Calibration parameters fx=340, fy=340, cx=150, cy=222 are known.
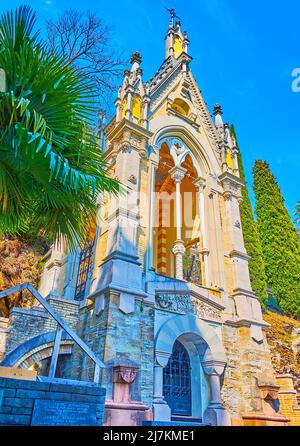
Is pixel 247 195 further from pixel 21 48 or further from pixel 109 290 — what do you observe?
pixel 21 48

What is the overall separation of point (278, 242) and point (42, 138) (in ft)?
62.3

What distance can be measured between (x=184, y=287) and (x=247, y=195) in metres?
14.2

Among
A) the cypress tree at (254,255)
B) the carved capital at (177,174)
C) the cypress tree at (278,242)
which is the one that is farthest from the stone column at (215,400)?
the cypress tree at (278,242)

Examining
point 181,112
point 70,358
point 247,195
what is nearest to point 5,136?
point 70,358

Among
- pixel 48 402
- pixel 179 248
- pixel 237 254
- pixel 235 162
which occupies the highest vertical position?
pixel 235 162

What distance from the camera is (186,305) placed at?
29.3 feet

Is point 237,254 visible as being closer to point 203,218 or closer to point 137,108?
point 203,218

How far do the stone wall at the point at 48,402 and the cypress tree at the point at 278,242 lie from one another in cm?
1646

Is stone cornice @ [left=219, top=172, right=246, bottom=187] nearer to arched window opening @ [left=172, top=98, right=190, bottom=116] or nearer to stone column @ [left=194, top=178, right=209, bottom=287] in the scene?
stone column @ [left=194, top=178, right=209, bottom=287]

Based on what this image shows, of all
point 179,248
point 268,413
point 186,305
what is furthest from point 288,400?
point 179,248

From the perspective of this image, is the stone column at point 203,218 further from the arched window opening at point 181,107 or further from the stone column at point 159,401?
the stone column at point 159,401

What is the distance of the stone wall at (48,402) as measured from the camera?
3.80 meters

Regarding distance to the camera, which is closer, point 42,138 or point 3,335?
point 42,138

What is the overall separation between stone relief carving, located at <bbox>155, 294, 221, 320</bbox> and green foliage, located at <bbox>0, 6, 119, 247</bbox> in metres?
4.00
